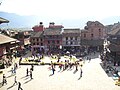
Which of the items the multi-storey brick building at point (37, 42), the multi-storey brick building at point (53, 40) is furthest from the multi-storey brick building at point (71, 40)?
the multi-storey brick building at point (37, 42)

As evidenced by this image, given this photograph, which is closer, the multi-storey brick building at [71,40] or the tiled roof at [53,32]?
the multi-storey brick building at [71,40]

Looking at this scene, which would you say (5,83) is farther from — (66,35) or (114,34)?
(66,35)

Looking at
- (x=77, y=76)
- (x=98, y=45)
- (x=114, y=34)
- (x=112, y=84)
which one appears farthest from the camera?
(x=98, y=45)

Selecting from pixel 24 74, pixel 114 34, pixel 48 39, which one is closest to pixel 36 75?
pixel 24 74

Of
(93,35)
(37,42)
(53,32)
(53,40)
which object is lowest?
(37,42)

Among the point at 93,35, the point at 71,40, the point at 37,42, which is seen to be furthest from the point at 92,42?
the point at 37,42

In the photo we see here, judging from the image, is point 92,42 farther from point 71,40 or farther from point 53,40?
point 53,40

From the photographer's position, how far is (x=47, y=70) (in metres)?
57.4

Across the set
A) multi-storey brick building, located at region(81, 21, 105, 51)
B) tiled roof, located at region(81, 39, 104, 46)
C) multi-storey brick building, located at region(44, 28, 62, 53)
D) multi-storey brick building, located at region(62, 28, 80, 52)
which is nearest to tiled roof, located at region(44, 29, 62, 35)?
multi-storey brick building, located at region(44, 28, 62, 53)

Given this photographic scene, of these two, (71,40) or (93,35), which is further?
(93,35)

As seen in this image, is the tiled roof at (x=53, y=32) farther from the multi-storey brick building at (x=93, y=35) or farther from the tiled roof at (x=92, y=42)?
the tiled roof at (x=92, y=42)

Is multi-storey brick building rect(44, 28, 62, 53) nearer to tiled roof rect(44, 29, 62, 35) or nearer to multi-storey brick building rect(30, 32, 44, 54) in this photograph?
tiled roof rect(44, 29, 62, 35)

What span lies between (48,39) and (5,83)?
5068cm

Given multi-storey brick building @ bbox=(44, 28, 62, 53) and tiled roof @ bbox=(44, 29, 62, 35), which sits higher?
tiled roof @ bbox=(44, 29, 62, 35)
